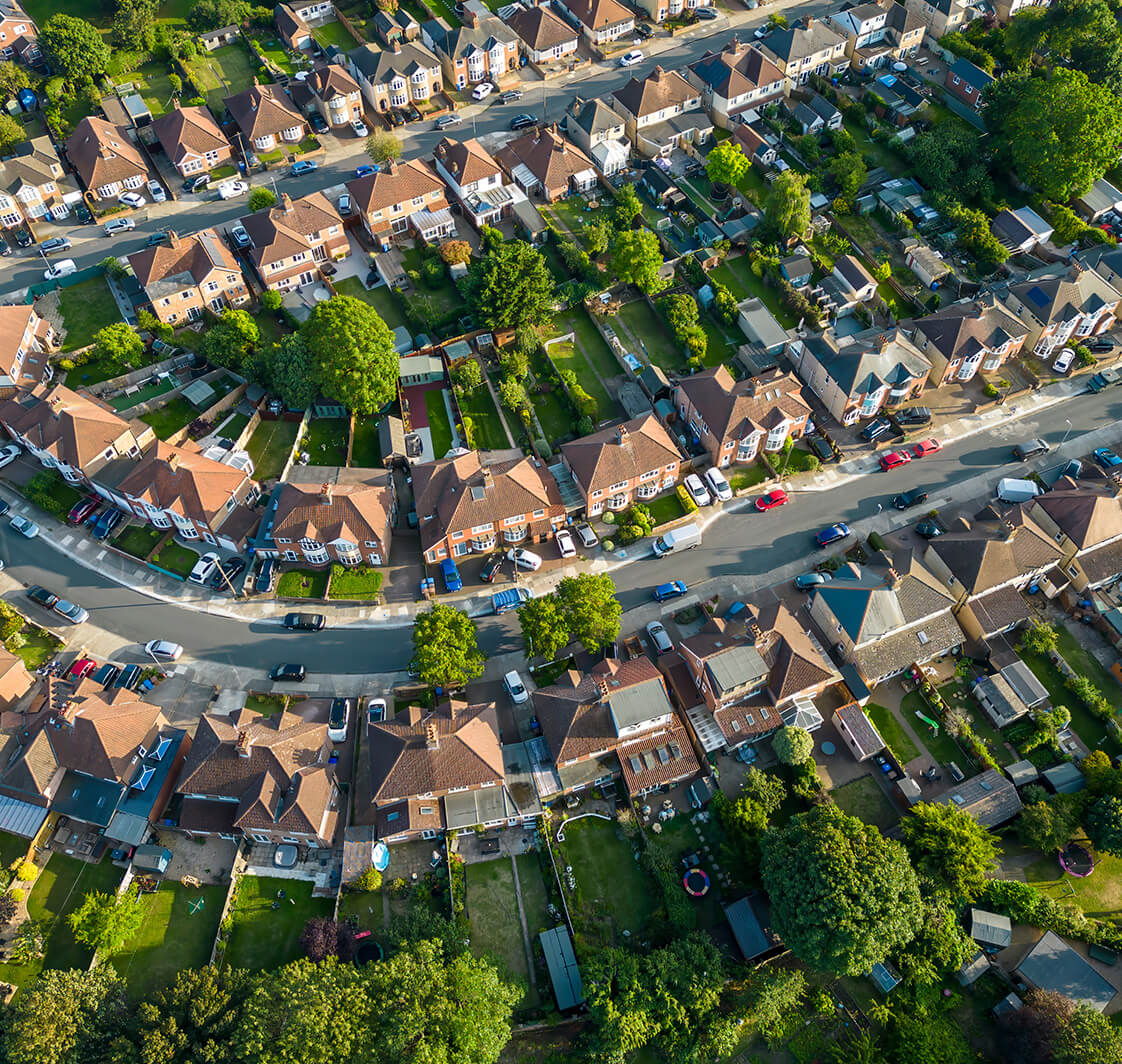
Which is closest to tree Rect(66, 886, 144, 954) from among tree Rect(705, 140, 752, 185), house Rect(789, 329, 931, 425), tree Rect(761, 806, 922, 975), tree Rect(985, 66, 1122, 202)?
tree Rect(761, 806, 922, 975)

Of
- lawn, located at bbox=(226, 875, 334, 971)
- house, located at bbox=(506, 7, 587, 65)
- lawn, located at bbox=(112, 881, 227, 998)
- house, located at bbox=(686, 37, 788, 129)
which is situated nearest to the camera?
lawn, located at bbox=(112, 881, 227, 998)

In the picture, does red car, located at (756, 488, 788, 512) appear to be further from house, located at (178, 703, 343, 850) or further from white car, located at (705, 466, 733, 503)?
house, located at (178, 703, 343, 850)

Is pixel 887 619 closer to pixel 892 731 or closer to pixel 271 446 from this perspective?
pixel 892 731

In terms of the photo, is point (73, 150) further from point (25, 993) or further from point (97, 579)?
point (25, 993)

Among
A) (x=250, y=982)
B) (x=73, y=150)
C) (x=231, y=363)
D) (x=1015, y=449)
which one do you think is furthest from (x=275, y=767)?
(x=73, y=150)

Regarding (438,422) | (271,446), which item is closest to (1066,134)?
(438,422)

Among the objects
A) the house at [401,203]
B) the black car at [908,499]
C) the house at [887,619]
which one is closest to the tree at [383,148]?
the house at [401,203]
